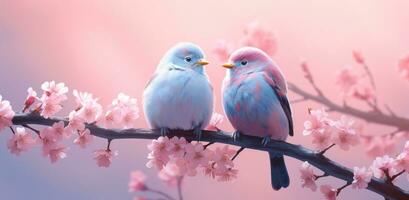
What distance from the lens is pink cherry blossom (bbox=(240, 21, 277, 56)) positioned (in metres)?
1.34

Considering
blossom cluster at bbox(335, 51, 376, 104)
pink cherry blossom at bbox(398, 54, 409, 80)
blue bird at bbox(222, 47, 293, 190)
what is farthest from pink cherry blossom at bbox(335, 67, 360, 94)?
blue bird at bbox(222, 47, 293, 190)

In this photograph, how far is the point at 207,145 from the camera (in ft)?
2.92

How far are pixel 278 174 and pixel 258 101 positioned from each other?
15 centimetres

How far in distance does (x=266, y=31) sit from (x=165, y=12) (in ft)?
0.91

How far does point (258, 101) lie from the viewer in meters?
0.91

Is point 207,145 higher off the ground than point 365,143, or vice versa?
point 207,145

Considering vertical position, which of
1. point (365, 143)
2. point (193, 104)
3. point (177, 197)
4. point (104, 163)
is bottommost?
point (177, 197)

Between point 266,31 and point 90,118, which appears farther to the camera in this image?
point 266,31

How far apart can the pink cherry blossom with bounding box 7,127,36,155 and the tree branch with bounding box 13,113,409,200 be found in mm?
32

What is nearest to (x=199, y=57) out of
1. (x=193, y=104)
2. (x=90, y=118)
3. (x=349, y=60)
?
(x=193, y=104)

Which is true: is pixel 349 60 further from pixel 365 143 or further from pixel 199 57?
pixel 199 57

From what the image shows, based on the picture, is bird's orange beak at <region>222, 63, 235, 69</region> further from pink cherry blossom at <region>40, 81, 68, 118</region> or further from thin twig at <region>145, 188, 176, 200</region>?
thin twig at <region>145, 188, 176, 200</region>

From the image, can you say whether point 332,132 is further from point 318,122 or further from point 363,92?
point 363,92

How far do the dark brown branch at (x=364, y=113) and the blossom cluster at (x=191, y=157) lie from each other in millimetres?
406
